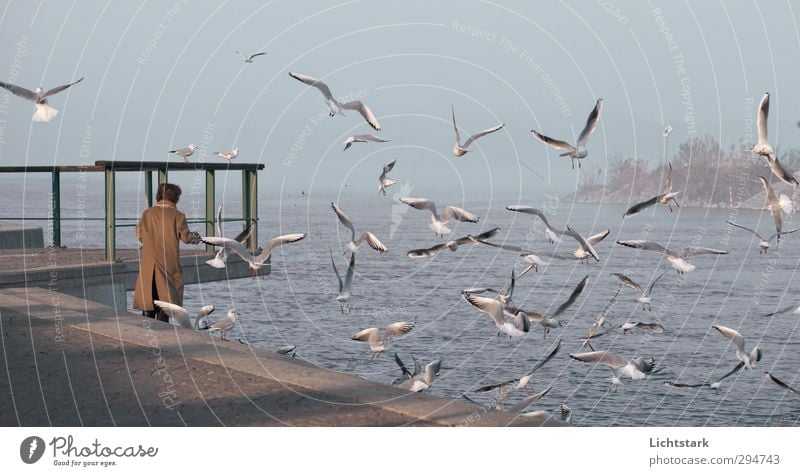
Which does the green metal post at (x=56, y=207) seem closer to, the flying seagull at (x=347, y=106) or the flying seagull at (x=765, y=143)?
the flying seagull at (x=347, y=106)

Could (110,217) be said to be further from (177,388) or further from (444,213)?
(177,388)

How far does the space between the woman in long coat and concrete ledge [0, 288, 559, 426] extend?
2.24 feet

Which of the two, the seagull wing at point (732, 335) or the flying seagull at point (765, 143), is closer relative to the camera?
the seagull wing at point (732, 335)

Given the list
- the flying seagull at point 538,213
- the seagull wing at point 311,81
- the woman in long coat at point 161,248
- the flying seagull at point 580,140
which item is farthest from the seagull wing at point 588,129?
Result: the woman in long coat at point 161,248

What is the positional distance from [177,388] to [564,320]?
2778 cm

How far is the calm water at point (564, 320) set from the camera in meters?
21.7

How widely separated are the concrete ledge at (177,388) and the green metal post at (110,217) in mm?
7950

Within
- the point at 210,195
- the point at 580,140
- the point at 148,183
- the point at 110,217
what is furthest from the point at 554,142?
the point at 210,195

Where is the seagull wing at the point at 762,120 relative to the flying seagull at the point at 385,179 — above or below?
above

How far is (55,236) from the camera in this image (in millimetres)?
24547

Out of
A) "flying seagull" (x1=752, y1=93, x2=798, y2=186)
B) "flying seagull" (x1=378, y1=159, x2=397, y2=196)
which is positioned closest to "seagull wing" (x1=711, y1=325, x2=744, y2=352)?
"flying seagull" (x1=752, y1=93, x2=798, y2=186)

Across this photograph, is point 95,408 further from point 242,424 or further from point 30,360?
point 30,360
